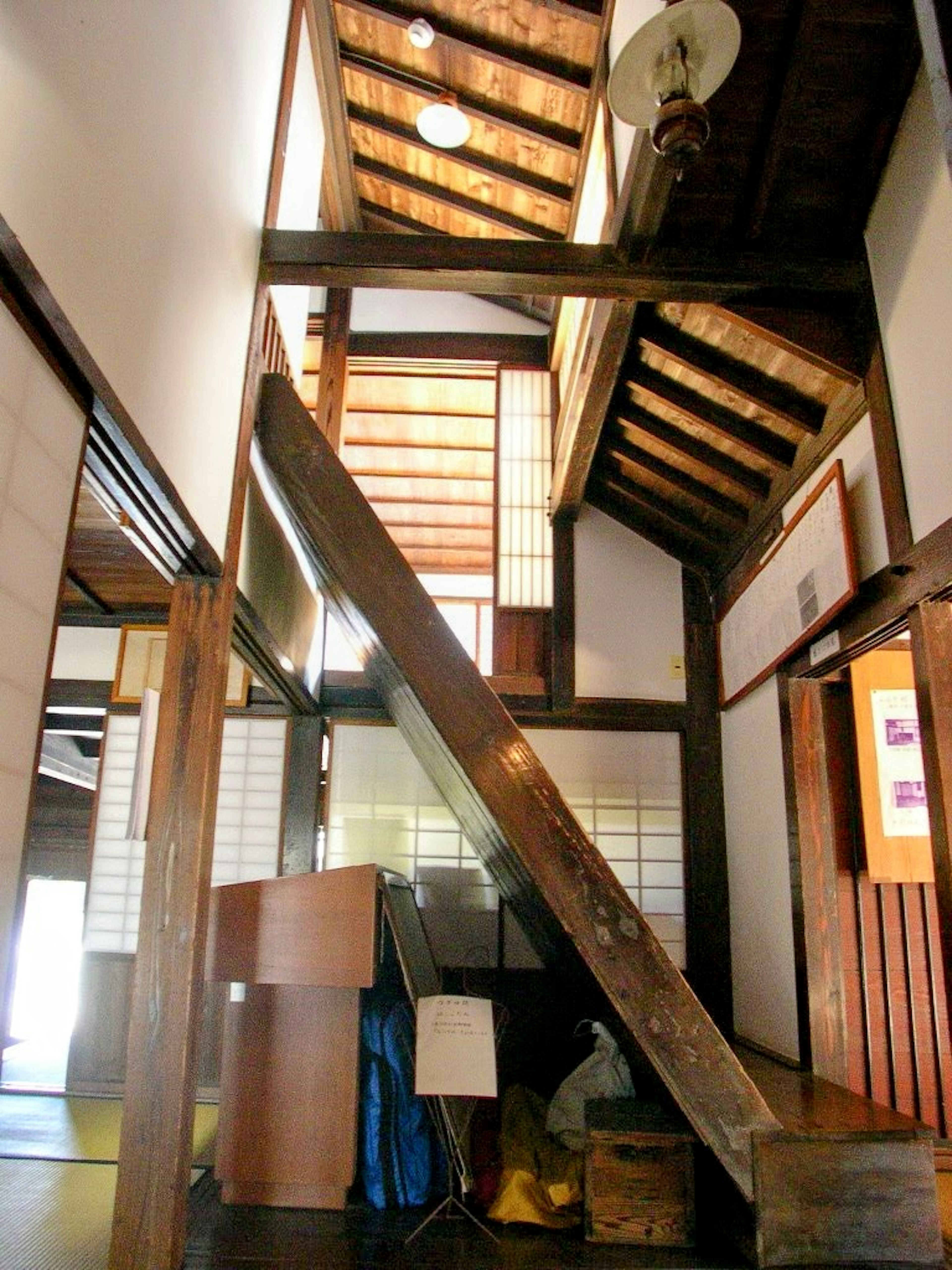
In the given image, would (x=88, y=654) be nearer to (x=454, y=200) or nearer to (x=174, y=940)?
(x=174, y=940)

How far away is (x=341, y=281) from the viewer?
3.44 m

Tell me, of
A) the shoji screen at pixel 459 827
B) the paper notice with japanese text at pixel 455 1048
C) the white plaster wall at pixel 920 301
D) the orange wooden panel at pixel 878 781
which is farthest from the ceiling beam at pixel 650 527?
the paper notice with japanese text at pixel 455 1048

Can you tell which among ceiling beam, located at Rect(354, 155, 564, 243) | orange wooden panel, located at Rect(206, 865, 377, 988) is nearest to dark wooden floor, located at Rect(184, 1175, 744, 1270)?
orange wooden panel, located at Rect(206, 865, 377, 988)

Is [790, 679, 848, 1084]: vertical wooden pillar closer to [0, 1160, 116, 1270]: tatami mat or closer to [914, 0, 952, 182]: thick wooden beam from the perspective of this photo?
[0, 1160, 116, 1270]: tatami mat

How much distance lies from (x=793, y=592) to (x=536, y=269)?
171 centimetres

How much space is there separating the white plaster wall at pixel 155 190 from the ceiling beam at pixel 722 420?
1.98 meters

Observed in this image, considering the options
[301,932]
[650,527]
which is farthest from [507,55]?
[301,932]

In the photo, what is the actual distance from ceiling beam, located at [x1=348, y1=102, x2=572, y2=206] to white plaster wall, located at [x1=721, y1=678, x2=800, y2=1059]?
2.93m

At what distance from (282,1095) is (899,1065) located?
2.68 meters

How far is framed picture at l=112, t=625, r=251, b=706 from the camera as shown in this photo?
505 centimetres

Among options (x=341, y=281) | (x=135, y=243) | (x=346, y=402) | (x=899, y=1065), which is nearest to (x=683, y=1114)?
(x=899, y=1065)

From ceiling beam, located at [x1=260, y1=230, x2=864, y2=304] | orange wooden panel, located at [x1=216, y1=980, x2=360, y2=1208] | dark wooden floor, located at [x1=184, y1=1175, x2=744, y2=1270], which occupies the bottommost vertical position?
dark wooden floor, located at [x1=184, y1=1175, x2=744, y2=1270]

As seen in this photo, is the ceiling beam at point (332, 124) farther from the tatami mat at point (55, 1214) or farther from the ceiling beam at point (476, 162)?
the tatami mat at point (55, 1214)

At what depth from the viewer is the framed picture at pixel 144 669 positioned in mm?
5047
